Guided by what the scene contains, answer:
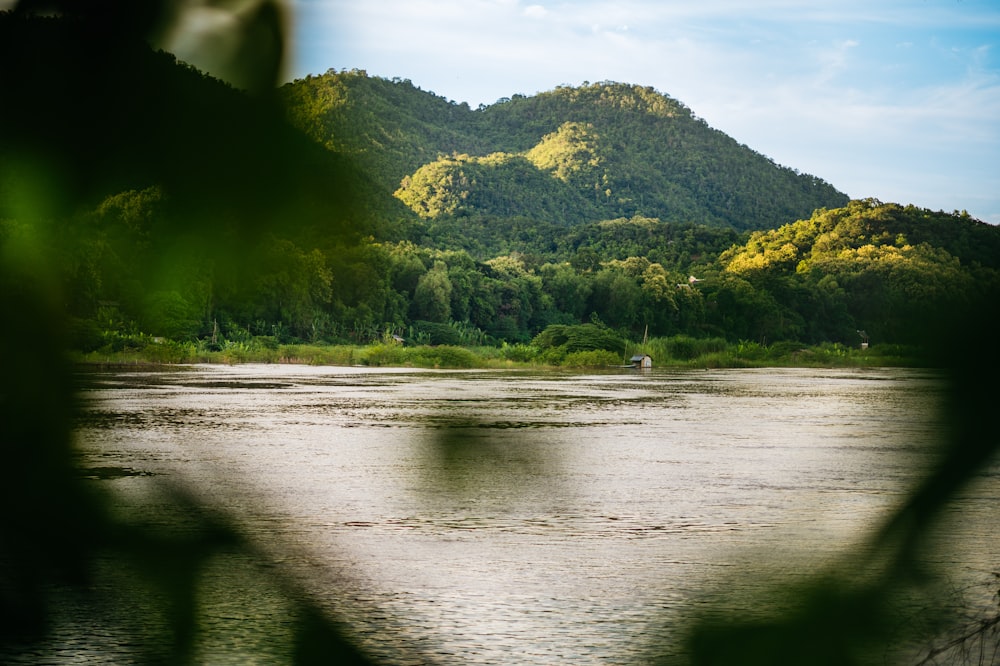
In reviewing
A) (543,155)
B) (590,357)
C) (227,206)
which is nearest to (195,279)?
(227,206)

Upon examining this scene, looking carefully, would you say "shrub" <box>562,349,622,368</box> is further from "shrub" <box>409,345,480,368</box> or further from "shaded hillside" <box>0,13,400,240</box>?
"shaded hillside" <box>0,13,400,240</box>

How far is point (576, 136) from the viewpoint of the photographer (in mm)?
1692

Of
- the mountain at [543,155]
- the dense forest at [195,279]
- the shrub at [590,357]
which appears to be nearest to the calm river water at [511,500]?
the dense forest at [195,279]

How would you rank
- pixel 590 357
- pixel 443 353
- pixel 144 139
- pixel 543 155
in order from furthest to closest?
pixel 590 357 → pixel 443 353 → pixel 543 155 → pixel 144 139

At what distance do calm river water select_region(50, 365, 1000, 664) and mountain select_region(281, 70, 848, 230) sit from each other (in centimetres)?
20

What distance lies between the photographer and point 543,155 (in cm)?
138

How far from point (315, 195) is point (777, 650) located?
310mm

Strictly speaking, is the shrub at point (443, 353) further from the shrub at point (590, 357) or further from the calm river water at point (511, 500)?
the shrub at point (590, 357)

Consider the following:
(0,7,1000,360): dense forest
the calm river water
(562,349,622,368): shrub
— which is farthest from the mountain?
(562,349,622,368): shrub

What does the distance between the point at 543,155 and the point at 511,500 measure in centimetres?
61

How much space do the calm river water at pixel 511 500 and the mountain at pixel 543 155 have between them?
0.65ft

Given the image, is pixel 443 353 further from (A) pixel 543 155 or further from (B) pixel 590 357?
(B) pixel 590 357

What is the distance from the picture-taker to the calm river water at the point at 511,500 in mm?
546

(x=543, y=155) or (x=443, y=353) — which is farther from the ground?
(x=543, y=155)
